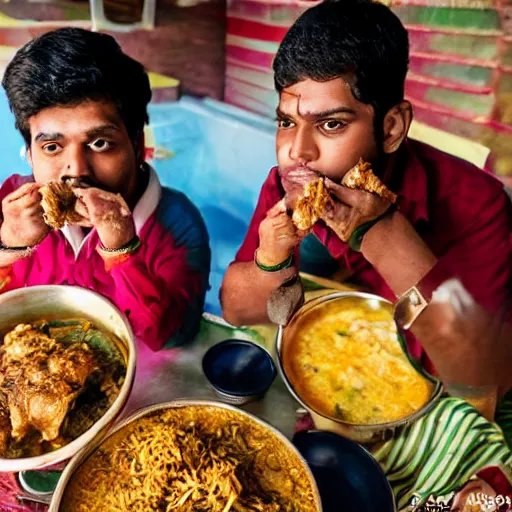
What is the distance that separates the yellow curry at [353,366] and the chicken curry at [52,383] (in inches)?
23.9

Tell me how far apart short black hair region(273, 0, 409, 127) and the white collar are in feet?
1.82

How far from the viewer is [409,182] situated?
5.24 ft

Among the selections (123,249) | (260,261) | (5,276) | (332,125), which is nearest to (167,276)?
(123,249)

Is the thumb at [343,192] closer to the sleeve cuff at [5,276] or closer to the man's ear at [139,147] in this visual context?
the man's ear at [139,147]

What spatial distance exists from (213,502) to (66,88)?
123 centimetres

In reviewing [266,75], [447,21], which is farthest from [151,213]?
[447,21]

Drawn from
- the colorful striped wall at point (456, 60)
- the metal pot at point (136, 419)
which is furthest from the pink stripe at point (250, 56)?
the metal pot at point (136, 419)

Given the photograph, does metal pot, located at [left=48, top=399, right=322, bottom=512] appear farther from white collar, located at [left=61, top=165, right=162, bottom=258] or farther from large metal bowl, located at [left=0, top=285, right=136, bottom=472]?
white collar, located at [left=61, top=165, right=162, bottom=258]

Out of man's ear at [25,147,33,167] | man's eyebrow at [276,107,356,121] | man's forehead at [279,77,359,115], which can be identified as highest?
man's forehead at [279,77,359,115]

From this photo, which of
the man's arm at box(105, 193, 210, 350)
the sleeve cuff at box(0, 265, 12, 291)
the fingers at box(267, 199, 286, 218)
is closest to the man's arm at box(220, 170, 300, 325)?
the fingers at box(267, 199, 286, 218)

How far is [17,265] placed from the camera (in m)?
1.81

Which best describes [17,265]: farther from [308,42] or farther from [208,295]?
[308,42]

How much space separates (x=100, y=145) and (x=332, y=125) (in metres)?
0.69

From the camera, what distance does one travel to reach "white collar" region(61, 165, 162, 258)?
1771 millimetres
